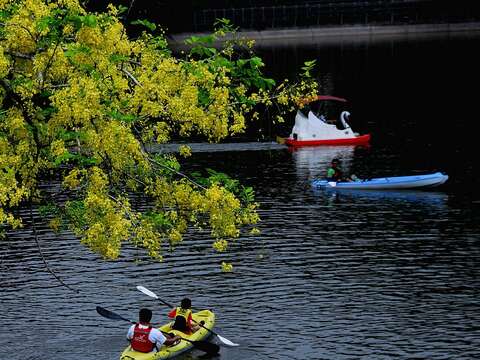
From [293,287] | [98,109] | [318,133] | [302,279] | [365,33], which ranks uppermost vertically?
[365,33]

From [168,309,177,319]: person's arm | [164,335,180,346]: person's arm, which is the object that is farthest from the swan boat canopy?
[164,335,180,346]: person's arm

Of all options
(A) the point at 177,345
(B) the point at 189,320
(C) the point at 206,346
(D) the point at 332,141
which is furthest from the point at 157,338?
(D) the point at 332,141

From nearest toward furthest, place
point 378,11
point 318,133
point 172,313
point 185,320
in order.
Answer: point 185,320
point 172,313
point 318,133
point 378,11

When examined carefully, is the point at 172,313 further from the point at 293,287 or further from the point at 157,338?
the point at 293,287

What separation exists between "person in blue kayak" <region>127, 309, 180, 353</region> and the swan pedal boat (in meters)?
0.22

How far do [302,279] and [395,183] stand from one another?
23463 mm

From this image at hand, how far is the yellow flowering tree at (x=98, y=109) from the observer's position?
2369 cm

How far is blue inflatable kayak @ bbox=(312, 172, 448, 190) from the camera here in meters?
68.6

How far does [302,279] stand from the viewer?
4666cm

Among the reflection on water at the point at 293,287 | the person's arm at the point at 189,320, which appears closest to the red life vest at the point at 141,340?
the reflection on water at the point at 293,287

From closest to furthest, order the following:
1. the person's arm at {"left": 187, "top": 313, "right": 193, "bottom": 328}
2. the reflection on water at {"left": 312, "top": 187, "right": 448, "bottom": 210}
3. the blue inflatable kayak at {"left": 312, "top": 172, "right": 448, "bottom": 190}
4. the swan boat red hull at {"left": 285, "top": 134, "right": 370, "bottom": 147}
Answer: the person's arm at {"left": 187, "top": 313, "right": 193, "bottom": 328}, the reflection on water at {"left": 312, "top": 187, "right": 448, "bottom": 210}, the blue inflatable kayak at {"left": 312, "top": 172, "right": 448, "bottom": 190}, the swan boat red hull at {"left": 285, "top": 134, "right": 370, "bottom": 147}

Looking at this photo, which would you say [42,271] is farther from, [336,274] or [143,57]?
[143,57]

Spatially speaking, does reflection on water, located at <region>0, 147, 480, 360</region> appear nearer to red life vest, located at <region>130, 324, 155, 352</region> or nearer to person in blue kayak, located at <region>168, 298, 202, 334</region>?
person in blue kayak, located at <region>168, 298, 202, 334</region>

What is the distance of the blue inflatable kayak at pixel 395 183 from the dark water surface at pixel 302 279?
668mm
